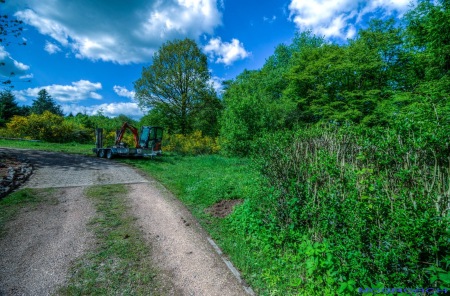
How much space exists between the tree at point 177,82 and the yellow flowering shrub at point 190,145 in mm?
5548

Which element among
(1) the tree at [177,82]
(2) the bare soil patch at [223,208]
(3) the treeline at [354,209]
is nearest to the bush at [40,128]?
(1) the tree at [177,82]

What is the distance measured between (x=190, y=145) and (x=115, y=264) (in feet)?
56.2

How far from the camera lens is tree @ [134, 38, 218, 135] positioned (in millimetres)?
24406

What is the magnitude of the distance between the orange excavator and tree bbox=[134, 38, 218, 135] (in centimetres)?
1016

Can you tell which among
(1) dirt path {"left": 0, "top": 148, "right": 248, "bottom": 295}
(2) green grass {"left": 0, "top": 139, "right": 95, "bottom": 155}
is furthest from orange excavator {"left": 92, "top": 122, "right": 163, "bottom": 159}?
(1) dirt path {"left": 0, "top": 148, "right": 248, "bottom": 295}

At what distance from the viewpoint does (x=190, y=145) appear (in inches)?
798

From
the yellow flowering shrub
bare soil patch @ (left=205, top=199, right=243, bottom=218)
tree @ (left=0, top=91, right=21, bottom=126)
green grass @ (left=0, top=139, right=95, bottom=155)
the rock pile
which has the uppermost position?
tree @ (left=0, top=91, right=21, bottom=126)

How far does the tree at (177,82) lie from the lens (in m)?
24.4

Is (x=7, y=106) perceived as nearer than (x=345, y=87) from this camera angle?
No

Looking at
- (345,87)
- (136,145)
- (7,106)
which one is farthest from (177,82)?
(7,106)

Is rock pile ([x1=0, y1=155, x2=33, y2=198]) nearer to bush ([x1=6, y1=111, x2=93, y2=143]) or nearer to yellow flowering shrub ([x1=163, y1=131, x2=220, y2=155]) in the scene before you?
yellow flowering shrub ([x1=163, y1=131, x2=220, y2=155])

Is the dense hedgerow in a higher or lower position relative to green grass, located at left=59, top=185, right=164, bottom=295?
higher

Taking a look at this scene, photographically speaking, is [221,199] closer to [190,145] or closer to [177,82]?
[190,145]

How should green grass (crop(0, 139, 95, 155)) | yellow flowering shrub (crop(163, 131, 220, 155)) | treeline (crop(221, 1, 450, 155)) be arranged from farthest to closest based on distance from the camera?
yellow flowering shrub (crop(163, 131, 220, 155))
treeline (crop(221, 1, 450, 155))
green grass (crop(0, 139, 95, 155))
